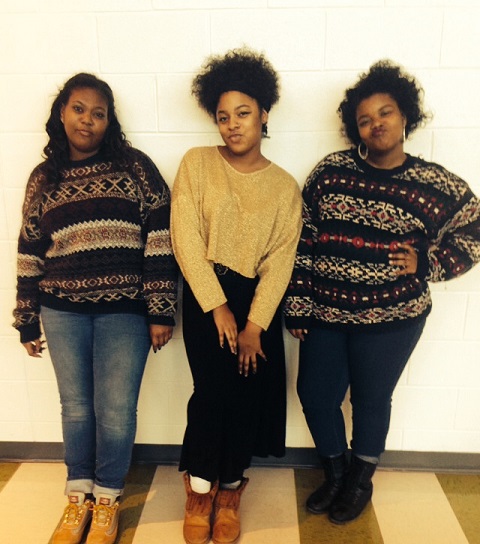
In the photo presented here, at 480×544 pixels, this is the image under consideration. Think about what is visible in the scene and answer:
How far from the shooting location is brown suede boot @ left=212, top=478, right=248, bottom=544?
1.64m

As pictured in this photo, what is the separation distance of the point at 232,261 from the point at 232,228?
0.34 ft

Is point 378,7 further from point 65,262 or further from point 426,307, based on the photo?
point 65,262

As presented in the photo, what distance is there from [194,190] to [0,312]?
1.02 metres

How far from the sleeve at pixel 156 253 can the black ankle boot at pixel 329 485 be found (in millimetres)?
815

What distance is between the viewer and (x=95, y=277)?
5.03 ft

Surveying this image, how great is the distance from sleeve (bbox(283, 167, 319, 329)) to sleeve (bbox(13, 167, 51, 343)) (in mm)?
836

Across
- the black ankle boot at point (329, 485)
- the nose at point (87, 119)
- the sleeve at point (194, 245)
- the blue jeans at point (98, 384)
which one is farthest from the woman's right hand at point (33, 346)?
the black ankle boot at point (329, 485)

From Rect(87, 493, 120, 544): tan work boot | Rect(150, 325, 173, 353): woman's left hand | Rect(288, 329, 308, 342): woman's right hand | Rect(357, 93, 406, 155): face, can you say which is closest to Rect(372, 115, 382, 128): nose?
Rect(357, 93, 406, 155): face

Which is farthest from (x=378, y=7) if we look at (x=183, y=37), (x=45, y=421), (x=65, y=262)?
(x=45, y=421)

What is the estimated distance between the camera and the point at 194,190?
1489mm

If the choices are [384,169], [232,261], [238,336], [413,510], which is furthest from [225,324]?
[413,510]

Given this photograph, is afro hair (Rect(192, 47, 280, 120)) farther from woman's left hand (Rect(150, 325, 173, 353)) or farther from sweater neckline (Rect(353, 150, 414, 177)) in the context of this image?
woman's left hand (Rect(150, 325, 173, 353))

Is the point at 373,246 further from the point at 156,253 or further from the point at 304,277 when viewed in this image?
the point at 156,253

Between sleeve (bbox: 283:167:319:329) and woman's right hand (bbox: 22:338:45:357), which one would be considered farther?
woman's right hand (bbox: 22:338:45:357)
